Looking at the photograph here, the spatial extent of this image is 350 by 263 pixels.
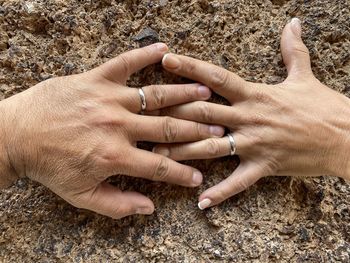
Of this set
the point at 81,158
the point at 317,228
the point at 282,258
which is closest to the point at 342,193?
the point at 317,228

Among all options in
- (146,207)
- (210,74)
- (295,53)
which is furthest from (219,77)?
(146,207)

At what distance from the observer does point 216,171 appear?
3.91ft

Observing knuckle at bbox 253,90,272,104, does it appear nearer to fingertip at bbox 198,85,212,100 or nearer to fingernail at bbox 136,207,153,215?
fingertip at bbox 198,85,212,100

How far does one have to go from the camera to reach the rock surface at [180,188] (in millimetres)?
1161

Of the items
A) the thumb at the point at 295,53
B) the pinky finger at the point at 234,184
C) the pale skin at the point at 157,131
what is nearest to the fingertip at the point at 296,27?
the thumb at the point at 295,53

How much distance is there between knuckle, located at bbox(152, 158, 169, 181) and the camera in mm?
1092

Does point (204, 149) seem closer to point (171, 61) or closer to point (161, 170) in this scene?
point (161, 170)

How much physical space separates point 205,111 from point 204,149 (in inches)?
3.5

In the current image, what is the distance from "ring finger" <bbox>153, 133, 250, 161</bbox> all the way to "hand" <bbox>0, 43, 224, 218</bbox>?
0.02 m

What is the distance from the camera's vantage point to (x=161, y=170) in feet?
3.60

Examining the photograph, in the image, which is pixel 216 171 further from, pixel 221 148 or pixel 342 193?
pixel 342 193

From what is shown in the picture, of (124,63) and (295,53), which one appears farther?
(295,53)

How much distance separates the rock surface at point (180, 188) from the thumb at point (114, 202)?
0.04 m

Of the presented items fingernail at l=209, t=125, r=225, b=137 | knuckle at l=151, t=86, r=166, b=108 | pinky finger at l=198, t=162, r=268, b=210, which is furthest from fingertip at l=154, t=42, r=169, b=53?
pinky finger at l=198, t=162, r=268, b=210
